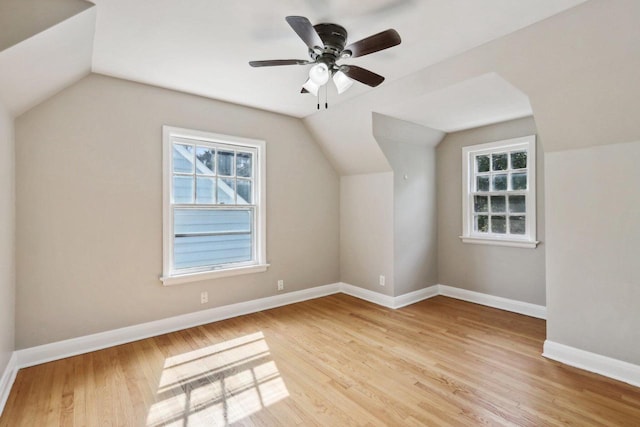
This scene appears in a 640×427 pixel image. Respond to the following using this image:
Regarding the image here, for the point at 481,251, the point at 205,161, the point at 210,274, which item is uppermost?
the point at 205,161

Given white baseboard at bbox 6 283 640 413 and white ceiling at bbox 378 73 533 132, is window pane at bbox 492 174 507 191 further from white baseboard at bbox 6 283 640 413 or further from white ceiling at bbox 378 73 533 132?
white baseboard at bbox 6 283 640 413

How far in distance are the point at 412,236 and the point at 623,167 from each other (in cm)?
233

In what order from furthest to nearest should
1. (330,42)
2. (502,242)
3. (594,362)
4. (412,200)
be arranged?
(412,200)
(502,242)
(594,362)
(330,42)

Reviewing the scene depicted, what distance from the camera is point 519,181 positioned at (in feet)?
13.0

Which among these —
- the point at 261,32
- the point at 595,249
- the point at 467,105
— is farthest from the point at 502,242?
the point at 261,32

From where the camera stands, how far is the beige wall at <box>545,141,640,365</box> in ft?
8.00

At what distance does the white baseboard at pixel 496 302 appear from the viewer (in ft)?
12.4

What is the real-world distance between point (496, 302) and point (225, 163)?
154 inches

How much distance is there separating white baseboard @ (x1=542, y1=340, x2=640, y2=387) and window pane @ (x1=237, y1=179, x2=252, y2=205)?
11.4 feet

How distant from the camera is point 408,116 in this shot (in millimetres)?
3783

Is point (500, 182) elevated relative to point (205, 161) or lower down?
lower down

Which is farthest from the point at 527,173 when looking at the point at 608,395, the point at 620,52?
the point at 608,395

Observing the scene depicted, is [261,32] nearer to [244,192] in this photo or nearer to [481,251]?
[244,192]

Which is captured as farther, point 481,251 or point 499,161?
point 481,251
